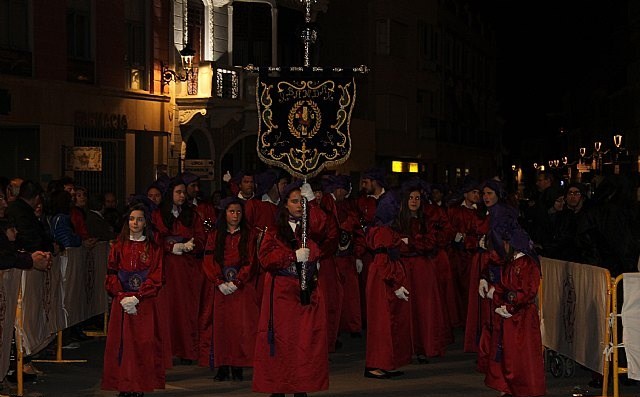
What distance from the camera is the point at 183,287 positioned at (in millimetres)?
15172

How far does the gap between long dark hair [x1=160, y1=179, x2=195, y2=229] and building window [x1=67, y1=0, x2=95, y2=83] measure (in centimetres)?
1288

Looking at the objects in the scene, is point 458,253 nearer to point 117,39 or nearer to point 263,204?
point 263,204

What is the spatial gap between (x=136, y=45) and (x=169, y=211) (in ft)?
50.7

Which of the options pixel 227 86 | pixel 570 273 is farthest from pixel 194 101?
pixel 570 273

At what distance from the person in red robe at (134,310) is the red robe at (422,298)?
3.84m

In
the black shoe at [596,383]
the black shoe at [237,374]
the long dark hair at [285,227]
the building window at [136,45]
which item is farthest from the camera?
the building window at [136,45]

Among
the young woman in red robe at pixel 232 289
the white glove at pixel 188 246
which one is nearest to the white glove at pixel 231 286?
the young woman in red robe at pixel 232 289

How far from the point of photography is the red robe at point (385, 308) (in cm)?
1355

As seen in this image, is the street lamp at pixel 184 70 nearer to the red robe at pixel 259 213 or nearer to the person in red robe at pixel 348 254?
the person in red robe at pixel 348 254

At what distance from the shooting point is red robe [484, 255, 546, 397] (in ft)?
37.9

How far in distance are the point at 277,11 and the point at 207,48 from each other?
348 centimetres

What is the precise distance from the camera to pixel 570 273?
1245 cm

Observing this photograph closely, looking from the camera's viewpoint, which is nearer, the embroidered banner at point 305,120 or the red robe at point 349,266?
the embroidered banner at point 305,120

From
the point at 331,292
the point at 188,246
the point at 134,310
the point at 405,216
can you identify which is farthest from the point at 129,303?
the point at 331,292
